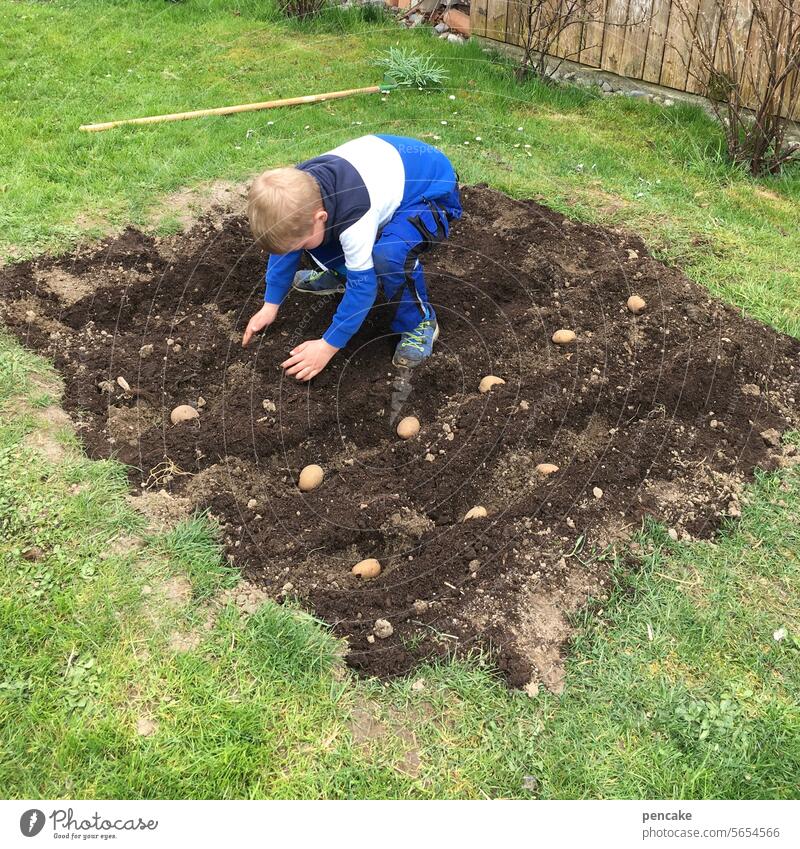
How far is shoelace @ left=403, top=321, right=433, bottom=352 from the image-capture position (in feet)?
11.4

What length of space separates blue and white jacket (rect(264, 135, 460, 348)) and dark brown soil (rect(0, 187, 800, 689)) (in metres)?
0.40

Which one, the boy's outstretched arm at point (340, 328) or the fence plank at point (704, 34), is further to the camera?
the fence plank at point (704, 34)

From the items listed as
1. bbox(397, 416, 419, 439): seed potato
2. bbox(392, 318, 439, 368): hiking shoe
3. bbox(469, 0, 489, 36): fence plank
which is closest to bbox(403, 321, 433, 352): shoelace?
bbox(392, 318, 439, 368): hiking shoe

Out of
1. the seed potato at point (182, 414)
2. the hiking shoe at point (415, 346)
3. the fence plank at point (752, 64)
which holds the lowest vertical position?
the seed potato at point (182, 414)

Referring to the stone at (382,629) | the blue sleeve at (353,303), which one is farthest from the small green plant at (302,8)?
the stone at (382,629)

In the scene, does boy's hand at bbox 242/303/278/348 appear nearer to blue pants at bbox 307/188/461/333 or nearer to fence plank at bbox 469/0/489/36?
blue pants at bbox 307/188/461/333

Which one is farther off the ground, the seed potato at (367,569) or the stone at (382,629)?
the seed potato at (367,569)

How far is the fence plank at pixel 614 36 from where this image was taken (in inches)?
229

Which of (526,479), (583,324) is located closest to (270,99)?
(583,324)

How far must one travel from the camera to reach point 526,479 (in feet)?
9.51

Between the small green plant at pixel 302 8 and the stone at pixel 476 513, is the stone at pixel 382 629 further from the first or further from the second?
the small green plant at pixel 302 8

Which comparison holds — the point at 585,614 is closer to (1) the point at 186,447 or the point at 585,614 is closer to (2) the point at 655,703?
(2) the point at 655,703

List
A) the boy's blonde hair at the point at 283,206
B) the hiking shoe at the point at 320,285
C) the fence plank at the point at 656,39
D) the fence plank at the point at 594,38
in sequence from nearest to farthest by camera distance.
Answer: the boy's blonde hair at the point at 283,206, the hiking shoe at the point at 320,285, the fence plank at the point at 656,39, the fence plank at the point at 594,38

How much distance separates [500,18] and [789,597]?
19.6 feet
